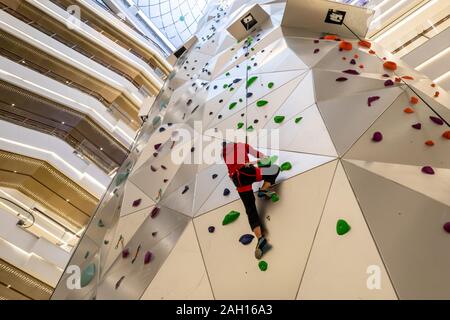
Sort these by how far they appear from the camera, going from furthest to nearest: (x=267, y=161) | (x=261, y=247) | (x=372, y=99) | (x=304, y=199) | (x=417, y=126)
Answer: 1. (x=372, y=99)
2. (x=267, y=161)
3. (x=417, y=126)
4. (x=304, y=199)
5. (x=261, y=247)

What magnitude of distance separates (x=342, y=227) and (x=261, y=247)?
27.7 inches

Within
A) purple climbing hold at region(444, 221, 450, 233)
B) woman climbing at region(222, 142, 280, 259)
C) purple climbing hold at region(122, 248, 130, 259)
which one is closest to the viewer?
purple climbing hold at region(444, 221, 450, 233)

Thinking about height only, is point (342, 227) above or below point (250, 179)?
below

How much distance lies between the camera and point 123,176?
6.48 meters

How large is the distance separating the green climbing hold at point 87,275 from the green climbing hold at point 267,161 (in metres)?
2.83

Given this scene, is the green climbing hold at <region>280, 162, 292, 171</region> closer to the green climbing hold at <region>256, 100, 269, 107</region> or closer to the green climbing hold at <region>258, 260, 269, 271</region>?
the green climbing hold at <region>258, 260, 269, 271</region>

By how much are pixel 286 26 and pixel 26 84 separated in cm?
918

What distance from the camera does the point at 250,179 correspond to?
2.97 m

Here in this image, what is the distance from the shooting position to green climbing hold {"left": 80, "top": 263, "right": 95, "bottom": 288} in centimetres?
434

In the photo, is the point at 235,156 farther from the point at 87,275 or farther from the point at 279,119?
the point at 87,275

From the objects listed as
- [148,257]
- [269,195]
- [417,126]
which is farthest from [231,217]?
[417,126]

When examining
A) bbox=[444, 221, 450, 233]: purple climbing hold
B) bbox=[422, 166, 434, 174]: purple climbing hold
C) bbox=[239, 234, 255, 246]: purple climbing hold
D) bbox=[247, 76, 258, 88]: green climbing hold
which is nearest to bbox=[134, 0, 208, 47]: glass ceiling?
bbox=[247, 76, 258, 88]: green climbing hold

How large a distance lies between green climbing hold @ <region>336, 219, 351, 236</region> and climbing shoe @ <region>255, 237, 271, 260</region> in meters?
0.62

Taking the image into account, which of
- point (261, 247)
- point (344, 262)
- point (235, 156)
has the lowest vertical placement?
point (344, 262)
